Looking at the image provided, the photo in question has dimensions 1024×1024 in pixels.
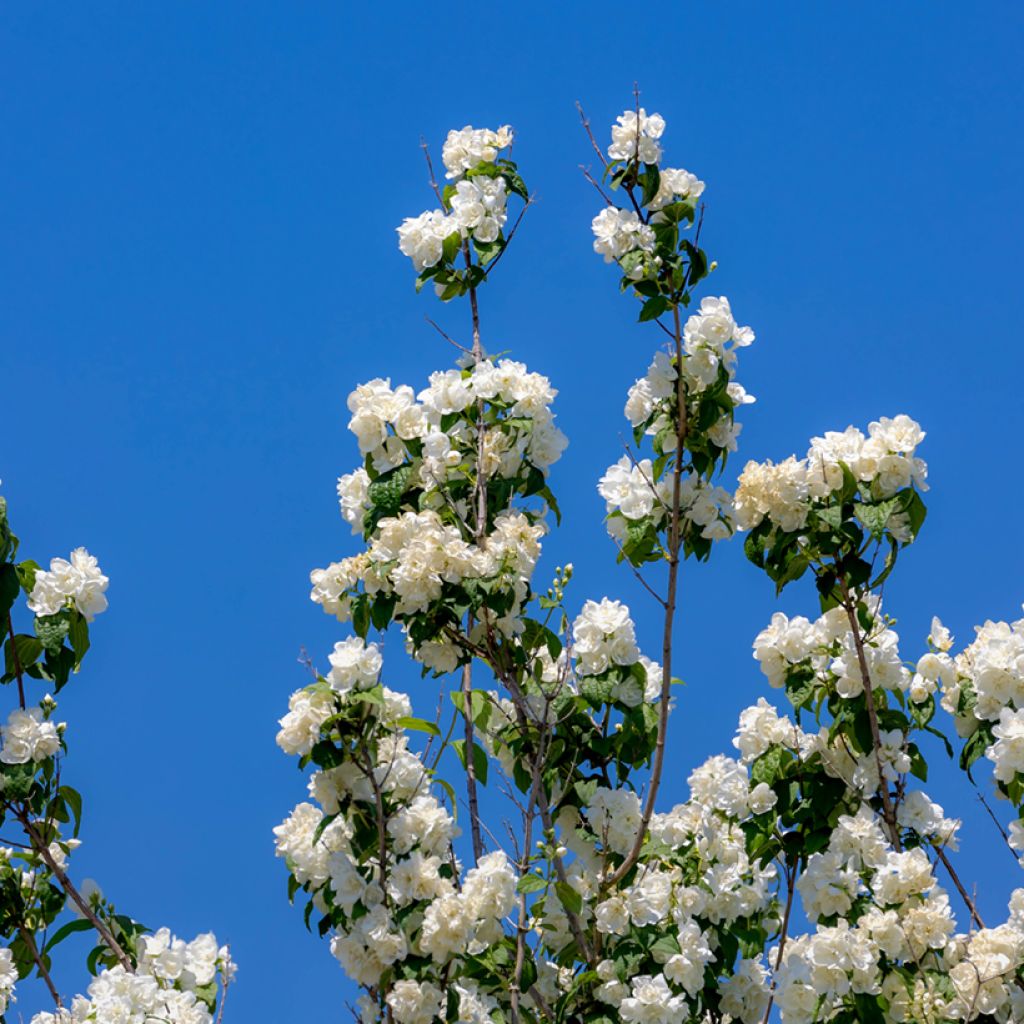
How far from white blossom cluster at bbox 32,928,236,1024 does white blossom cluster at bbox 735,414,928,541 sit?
1987 mm

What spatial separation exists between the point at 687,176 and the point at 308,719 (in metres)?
1.91

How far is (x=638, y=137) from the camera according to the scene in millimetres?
4605

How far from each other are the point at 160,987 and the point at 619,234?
250 cm

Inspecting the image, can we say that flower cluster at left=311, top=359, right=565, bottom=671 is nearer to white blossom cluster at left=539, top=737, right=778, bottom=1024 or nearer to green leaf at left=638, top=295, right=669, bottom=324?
green leaf at left=638, top=295, right=669, bottom=324

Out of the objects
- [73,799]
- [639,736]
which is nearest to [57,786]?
[73,799]

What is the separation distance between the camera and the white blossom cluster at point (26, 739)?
4465 mm

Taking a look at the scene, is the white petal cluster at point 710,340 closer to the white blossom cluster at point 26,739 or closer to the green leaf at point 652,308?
the green leaf at point 652,308

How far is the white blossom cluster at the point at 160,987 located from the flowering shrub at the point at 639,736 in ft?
1.33

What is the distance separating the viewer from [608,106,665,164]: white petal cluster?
4617 mm

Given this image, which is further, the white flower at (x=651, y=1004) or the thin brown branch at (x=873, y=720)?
the thin brown branch at (x=873, y=720)

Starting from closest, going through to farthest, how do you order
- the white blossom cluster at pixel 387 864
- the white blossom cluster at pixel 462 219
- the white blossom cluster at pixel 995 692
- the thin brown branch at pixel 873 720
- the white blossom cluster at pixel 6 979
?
the white blossom cluster at pixel 387 864 → the white blossom cluster at pixel 995 692 → the thin brown branch at pixel 873 720 → the white blossom cluster at pixel 6 979 → the white blossom cluster at pixel 462 219

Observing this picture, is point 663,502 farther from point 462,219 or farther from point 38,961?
point 38,961

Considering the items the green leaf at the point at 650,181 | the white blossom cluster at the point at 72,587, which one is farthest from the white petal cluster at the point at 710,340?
A: the white blossom cluster at the point at 72,587

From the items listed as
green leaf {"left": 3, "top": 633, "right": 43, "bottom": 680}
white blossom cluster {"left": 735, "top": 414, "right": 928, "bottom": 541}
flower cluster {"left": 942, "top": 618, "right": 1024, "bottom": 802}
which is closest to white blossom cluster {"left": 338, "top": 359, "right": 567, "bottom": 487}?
white blossom cluster {"left": 735, "top": 414, "right": 928, "bottom": 541}
